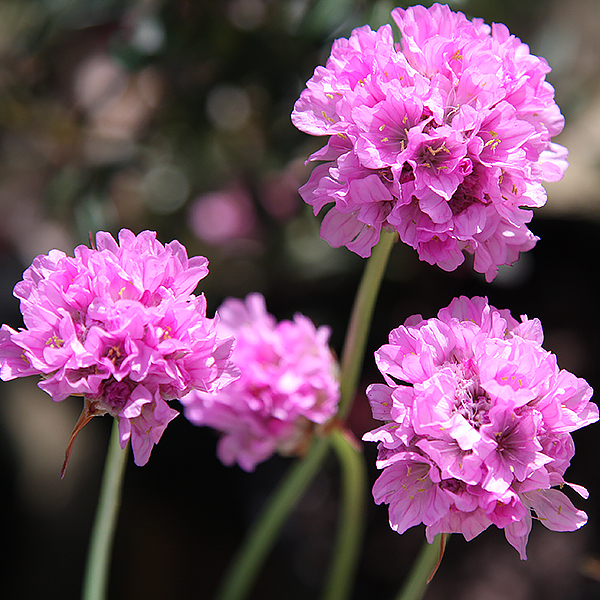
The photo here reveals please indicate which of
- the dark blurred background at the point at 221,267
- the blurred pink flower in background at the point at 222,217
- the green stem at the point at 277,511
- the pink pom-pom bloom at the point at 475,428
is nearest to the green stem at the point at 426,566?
the pink pom-pom bloom at the point at 475,428

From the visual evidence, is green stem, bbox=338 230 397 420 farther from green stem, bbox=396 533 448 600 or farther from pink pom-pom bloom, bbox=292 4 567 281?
green stem, bbox=396 533 448 600

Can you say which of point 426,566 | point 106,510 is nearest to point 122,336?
point 106,510

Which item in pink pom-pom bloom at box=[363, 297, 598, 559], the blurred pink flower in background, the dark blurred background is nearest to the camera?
pink pom-pom bloom at box=[363, 297, 598, 559]

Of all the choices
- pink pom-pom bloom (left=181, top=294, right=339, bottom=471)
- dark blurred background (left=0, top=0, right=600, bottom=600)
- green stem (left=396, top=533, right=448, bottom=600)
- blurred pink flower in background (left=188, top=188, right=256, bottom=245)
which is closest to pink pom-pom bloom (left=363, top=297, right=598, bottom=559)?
green stem (left=396, top=533, right=448, bottom=600)

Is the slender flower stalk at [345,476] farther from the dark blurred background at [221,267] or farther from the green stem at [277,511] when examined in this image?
the dark blurred background at [221,267]

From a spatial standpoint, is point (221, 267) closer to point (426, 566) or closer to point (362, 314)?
point (362, 314)

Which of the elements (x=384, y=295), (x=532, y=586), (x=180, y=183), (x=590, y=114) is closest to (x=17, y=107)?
(x=180, y=183)

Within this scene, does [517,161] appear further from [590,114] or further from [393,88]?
[590,114]
